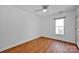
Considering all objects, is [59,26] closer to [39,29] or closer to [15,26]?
[39,29]

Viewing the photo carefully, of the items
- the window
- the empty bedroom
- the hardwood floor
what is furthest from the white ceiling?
the hardwood floor

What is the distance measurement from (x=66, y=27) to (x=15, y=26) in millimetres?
1099

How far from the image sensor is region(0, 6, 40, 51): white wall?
5.38ft

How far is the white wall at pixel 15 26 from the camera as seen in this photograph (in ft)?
5.38

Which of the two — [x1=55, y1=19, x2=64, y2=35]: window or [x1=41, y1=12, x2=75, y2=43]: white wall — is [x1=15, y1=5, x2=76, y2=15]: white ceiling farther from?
[x1=55, y1=19, x2=64, y2=35]: window

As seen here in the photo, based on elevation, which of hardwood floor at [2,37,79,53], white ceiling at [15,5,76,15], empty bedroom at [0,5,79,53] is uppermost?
white ceiling at [15,5,76,15]

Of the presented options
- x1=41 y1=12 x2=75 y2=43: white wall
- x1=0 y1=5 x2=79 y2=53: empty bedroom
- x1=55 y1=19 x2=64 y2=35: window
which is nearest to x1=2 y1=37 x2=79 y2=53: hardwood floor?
x1=0 y1=5 x2=79 y2=53: empty bedroom

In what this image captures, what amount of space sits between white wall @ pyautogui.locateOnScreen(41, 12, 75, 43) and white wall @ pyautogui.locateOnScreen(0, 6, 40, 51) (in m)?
0.16

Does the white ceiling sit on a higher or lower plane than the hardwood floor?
higher

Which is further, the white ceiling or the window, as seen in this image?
the window

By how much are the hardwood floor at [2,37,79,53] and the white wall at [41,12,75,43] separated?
0.10 meters
